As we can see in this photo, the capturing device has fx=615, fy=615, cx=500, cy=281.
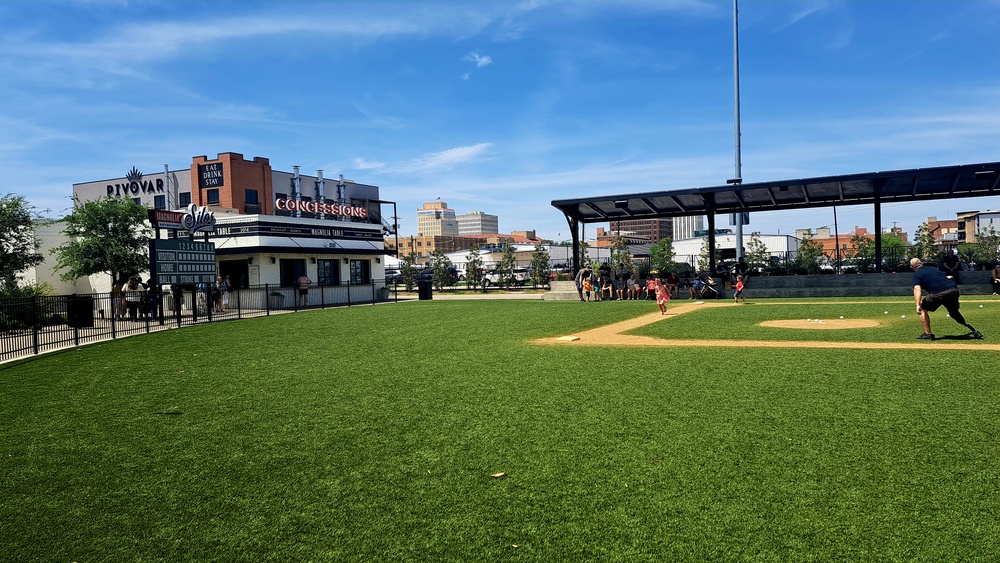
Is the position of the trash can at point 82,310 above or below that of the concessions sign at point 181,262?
below

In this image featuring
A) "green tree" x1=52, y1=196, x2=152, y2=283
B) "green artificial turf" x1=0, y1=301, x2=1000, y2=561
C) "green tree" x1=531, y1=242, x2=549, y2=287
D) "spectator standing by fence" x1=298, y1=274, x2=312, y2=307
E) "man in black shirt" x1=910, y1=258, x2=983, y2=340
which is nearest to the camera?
"green artificial turf" x1=0, y1=301, x2=1000, y2=561

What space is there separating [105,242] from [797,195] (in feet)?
104

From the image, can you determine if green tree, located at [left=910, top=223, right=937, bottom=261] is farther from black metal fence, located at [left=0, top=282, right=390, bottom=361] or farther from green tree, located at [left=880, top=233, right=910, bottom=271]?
black metal fence, located at [left=0, top=282, right=390, bottom=361]

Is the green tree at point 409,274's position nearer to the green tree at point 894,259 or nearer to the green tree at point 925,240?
the green tree at point 894,259

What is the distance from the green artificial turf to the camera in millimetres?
3828

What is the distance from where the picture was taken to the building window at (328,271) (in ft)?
119

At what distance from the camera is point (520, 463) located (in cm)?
515

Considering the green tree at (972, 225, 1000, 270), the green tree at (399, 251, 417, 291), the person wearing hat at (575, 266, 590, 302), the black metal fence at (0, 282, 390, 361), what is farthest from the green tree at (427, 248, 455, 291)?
the green tree at (972, 225, 1000, 270)

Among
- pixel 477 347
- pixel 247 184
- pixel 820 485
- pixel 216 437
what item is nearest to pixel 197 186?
pixel 247 184

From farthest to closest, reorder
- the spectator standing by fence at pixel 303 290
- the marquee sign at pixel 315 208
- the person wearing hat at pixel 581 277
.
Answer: the marquee sign at pixel 315 208 < the spectator standing by fence at pixel 303 290 < the person wearing hat at pixel 581 277

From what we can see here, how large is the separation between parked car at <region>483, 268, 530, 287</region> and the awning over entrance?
22383 millimetres

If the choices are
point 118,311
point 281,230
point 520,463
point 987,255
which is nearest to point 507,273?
point 281,230

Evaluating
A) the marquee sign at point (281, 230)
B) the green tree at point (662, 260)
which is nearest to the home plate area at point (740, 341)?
the green tree at point (662, 260)

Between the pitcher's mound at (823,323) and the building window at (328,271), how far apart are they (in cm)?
2690
